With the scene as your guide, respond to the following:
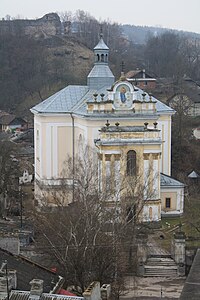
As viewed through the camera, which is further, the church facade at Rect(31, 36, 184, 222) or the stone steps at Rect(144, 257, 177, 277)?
the church facade at Rect(31, 36, 184, 222)

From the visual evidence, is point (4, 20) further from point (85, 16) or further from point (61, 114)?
point (61, 114)

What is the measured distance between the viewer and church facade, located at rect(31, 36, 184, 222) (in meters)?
26.1

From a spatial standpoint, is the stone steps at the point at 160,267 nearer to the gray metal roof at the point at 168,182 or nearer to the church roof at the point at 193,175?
the gray metal roof at the point at 168,182

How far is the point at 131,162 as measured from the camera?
2653 cm

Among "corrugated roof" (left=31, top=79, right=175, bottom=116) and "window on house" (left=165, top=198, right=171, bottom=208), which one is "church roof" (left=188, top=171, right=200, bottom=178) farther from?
"window on house" (left=165, top=198, right=171, bottom=208)

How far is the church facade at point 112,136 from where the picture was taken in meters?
26.1

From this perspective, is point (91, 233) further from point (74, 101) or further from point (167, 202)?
point (74, 101)

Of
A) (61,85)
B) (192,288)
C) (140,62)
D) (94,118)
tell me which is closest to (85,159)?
(94,118)

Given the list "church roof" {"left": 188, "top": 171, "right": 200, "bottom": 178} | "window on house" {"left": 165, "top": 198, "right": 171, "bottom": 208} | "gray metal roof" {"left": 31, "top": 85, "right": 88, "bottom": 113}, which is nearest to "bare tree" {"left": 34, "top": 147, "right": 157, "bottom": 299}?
"window on house" {"left": 165, "top": 198, "right": 171, "bottom": 208}

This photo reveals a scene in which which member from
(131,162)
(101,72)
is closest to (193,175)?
(101,72)

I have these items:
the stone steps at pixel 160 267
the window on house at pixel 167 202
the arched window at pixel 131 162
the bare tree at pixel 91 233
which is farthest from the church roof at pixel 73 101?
the stone steps at pixel 160 267

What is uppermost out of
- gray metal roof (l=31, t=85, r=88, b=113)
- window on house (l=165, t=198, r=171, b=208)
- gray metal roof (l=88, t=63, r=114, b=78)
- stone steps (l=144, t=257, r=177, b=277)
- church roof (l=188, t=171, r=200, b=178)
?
gray metal roof (l=88, t=63, r=114, b=78)

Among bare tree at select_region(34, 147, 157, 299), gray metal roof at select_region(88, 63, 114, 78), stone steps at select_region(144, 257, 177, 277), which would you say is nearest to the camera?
bare tree at select_region(34, 147, 157, 299)

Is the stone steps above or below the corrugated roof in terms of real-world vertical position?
below
